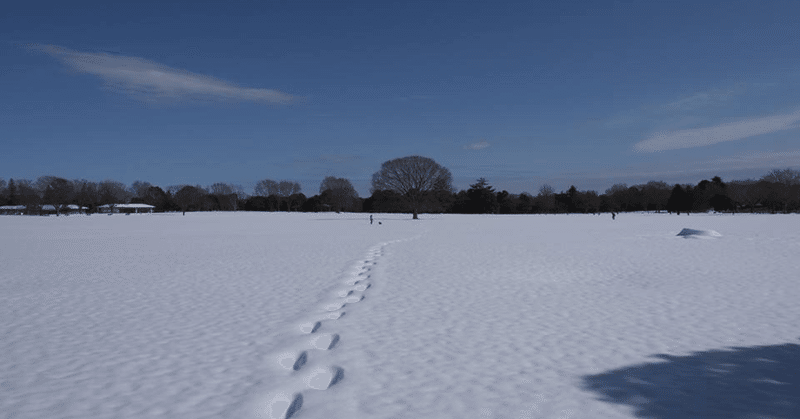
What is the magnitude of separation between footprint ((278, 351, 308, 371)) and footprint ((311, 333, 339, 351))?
1.09 feet

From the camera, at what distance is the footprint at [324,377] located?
5078 millimetres

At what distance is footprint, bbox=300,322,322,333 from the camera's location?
742cm

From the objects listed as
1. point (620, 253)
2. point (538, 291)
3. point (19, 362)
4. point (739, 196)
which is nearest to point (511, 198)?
point (739, 196)

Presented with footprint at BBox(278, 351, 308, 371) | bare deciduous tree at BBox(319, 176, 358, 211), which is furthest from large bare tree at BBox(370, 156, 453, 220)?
footprint at BBox(278, 351, 308, 371)

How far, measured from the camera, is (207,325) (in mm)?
7734

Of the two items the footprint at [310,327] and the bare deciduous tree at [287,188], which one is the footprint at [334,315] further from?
the bare deciduous tree at [287,188]

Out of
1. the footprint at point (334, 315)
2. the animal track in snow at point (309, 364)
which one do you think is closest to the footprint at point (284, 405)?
the animal track in snow at point (309, 364)

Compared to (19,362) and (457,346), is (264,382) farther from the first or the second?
(19,362)

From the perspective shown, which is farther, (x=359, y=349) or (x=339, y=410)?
(x=359, y=349)

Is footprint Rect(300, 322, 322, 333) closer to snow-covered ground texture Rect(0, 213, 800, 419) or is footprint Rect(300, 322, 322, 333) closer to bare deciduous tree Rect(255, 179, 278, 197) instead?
snow-covered ground texture Rect(0, 213, 800, 419)

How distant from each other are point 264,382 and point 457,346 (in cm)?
275

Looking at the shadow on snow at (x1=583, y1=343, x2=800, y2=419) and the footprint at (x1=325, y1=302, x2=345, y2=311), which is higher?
the shadow on snow at (x1=583, y1=343, x2=800, y2=419)

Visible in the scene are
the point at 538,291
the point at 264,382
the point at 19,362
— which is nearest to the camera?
the point at 264,382

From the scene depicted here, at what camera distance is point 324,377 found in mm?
5328
